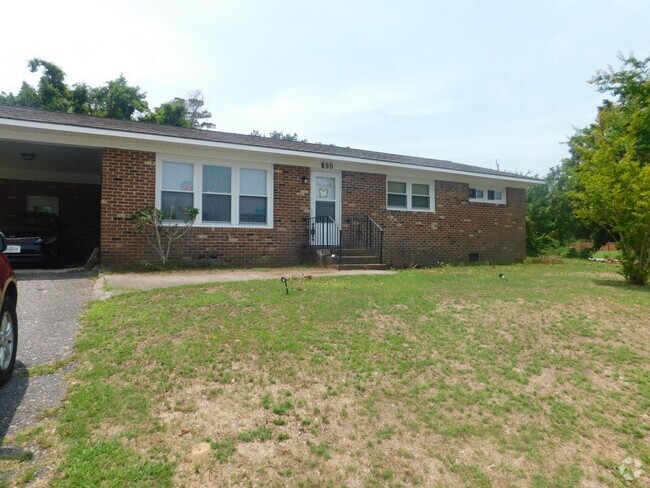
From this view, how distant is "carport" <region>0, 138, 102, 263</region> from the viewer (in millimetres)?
13602

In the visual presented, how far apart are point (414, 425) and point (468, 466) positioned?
0.47 m

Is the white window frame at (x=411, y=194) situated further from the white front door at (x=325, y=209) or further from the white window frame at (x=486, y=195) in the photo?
the white front door at (x=325, y=209)

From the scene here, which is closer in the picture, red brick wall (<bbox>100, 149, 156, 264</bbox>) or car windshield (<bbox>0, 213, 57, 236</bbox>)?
red brick wall (<bbox>100, 149, 156, 264</bbox>)

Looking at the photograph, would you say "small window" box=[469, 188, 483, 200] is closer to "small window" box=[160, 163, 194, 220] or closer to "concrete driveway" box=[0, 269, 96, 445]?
"small window" box=[160, 163, 194, 220]

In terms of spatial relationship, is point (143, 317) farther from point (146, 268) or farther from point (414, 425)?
point (146, 268)

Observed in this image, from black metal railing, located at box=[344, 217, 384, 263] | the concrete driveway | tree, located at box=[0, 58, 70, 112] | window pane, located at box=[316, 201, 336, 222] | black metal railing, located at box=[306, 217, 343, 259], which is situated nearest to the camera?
the concrete driveway

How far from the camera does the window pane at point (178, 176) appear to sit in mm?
10398

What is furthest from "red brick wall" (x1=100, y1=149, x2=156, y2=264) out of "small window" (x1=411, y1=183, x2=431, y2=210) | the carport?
"small window" (x1=411, y1=183, x2=431, y2=210)

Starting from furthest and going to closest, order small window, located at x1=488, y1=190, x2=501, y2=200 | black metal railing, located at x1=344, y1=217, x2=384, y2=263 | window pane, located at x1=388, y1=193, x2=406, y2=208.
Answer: small window, located at x1=488, y1=190, x2=501, y2=200
window pane, located at x1=388, y1=193, x2=406, y2=208
black metal railing, located at x1=344, y1=217, x2=384, y2=263

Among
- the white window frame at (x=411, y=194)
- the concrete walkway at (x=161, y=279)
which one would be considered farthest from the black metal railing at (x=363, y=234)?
the concrete walkway at (x=161, y=279)

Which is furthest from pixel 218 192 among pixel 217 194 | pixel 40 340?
pixel 40 340

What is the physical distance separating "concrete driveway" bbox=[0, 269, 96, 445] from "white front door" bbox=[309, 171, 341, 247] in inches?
231

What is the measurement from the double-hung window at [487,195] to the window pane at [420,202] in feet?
6.55

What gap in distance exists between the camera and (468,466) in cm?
289
